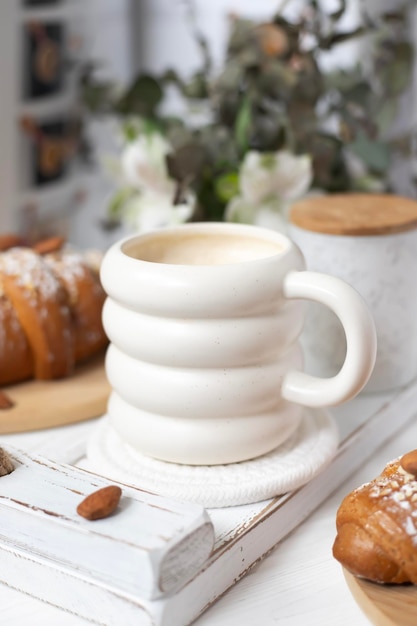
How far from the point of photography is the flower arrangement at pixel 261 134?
908 millimetres

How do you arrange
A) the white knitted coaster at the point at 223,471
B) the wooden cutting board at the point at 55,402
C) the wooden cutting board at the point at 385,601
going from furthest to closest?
1. the wooden cutting board at the point at 55,402
2. the white knitted coaster at the point at 223,471
3. the wooden cutting board at the point at 385,601

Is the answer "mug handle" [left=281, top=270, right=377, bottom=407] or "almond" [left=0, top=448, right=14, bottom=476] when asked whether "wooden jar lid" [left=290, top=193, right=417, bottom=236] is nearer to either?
"mug handle" [left=281, top=270, right=377, bottom=407]

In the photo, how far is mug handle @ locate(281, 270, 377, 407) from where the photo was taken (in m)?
0.53

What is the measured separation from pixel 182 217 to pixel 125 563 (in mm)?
533

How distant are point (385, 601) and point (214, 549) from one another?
0.11m

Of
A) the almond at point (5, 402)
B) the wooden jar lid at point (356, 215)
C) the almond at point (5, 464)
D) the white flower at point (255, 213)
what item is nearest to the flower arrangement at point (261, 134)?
the white flower at point (255, 213)

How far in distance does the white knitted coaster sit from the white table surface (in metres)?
0.04

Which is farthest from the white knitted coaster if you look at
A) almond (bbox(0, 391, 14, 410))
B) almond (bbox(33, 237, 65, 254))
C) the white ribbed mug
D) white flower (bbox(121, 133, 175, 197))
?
white flower (bbox(121, 133, 175, 197))

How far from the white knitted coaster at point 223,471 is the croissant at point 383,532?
0.08 m

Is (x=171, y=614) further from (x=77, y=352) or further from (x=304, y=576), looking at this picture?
(x=77, y=352)

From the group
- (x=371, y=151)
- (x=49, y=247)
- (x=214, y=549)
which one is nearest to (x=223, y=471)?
(x=214, y=549)

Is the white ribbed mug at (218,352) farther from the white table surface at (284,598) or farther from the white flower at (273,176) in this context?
the white flower at (273,176)

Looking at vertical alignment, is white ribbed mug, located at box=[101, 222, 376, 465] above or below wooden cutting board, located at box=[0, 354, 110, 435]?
above

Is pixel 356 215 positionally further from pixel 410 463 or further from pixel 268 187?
pixel 410 463
